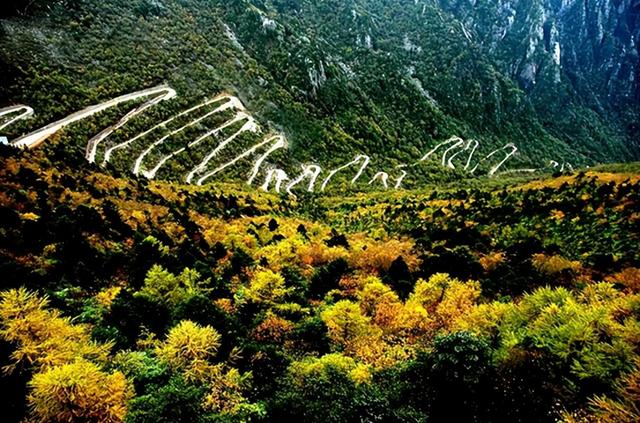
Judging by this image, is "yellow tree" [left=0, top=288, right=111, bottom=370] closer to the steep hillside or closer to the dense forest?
the dense forest

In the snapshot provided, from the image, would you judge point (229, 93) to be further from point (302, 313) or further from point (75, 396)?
point (75, 396)

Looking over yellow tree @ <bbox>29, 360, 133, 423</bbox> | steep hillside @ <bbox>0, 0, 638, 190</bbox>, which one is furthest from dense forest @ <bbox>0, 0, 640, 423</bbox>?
steep hillside @ <bbox>0, 0, 638, 190</bbox>

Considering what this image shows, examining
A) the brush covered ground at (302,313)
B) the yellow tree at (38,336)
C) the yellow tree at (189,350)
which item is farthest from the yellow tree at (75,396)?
the yellow tree at (189,350)

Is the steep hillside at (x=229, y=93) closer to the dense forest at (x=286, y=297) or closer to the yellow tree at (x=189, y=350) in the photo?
the dense forest at (x=286, y=297)

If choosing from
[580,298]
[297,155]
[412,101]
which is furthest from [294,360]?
[412,101]

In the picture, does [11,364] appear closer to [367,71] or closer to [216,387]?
[216,387]

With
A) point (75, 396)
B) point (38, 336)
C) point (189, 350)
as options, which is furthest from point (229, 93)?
point (75, 396)

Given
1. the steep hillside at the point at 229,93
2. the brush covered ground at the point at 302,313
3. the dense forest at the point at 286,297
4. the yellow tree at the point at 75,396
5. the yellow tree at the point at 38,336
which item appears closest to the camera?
the yellow tree at the point at 75,396

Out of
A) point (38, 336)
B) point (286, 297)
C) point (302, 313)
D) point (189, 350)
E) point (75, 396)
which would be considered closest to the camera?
point (75, 396)
